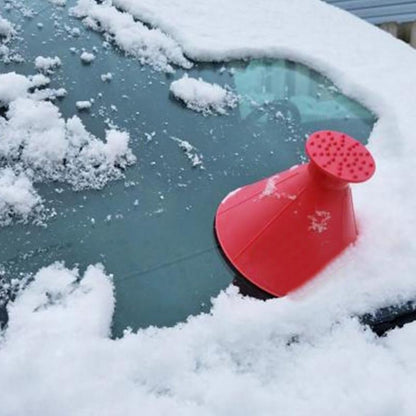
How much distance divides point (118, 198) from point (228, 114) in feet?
1.77

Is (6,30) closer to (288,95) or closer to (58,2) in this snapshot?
(58,2)

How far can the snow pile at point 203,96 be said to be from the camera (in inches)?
73.0

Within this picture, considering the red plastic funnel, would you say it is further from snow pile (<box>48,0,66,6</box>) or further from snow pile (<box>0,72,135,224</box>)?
snow pile (<box>48,0,66,6</box>)

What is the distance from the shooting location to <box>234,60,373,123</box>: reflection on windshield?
189cm

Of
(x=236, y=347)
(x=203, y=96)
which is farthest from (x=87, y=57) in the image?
(x=236, y=347)

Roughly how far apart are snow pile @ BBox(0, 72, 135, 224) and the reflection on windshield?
50 cm

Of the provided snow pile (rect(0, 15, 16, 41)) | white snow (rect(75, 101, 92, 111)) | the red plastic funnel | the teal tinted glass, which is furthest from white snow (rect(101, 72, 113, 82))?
the red plastic funnel

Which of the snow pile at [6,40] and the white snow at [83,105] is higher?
the snow pile at [6,40]

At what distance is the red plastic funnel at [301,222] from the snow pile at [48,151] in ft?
1.52

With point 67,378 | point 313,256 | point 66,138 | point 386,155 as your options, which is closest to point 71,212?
point 66,138

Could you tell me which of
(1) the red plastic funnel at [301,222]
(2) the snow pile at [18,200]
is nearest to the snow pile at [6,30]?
(2) the snow pile at [18,200]

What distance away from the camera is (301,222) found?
130 cm

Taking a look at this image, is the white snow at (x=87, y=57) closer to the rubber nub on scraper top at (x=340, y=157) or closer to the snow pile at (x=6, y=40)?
the snow pile at (x=6, y=40)

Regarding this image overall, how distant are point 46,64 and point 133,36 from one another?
38 centimetres
